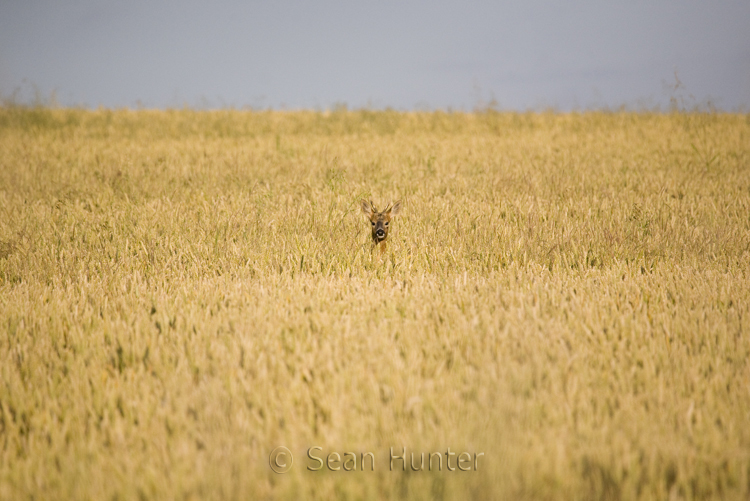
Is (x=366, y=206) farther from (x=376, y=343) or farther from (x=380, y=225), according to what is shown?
(x=376, y=343)


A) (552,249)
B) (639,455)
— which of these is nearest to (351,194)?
(552,249)

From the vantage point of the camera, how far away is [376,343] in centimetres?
317

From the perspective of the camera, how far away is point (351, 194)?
8039 mm

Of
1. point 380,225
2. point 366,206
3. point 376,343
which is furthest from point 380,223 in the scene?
point 376,343

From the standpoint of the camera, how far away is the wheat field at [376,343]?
2186mm

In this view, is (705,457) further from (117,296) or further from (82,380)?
(117,296)

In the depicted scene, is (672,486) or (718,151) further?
(718,151)

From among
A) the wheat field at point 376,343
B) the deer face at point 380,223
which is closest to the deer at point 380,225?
the deer face at point 380,223

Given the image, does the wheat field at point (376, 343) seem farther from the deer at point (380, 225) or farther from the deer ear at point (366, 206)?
the deer ear at point (366, 206)

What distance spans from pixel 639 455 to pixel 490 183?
266 inches

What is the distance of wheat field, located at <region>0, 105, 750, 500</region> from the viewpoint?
219 cm

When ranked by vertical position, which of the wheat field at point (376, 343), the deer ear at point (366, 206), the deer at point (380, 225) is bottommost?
the wheat field at point (376, 343)

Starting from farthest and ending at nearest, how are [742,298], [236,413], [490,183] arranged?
[490,183] < [742,298] < [236,413]

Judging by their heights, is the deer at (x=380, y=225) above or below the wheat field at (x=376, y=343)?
above
